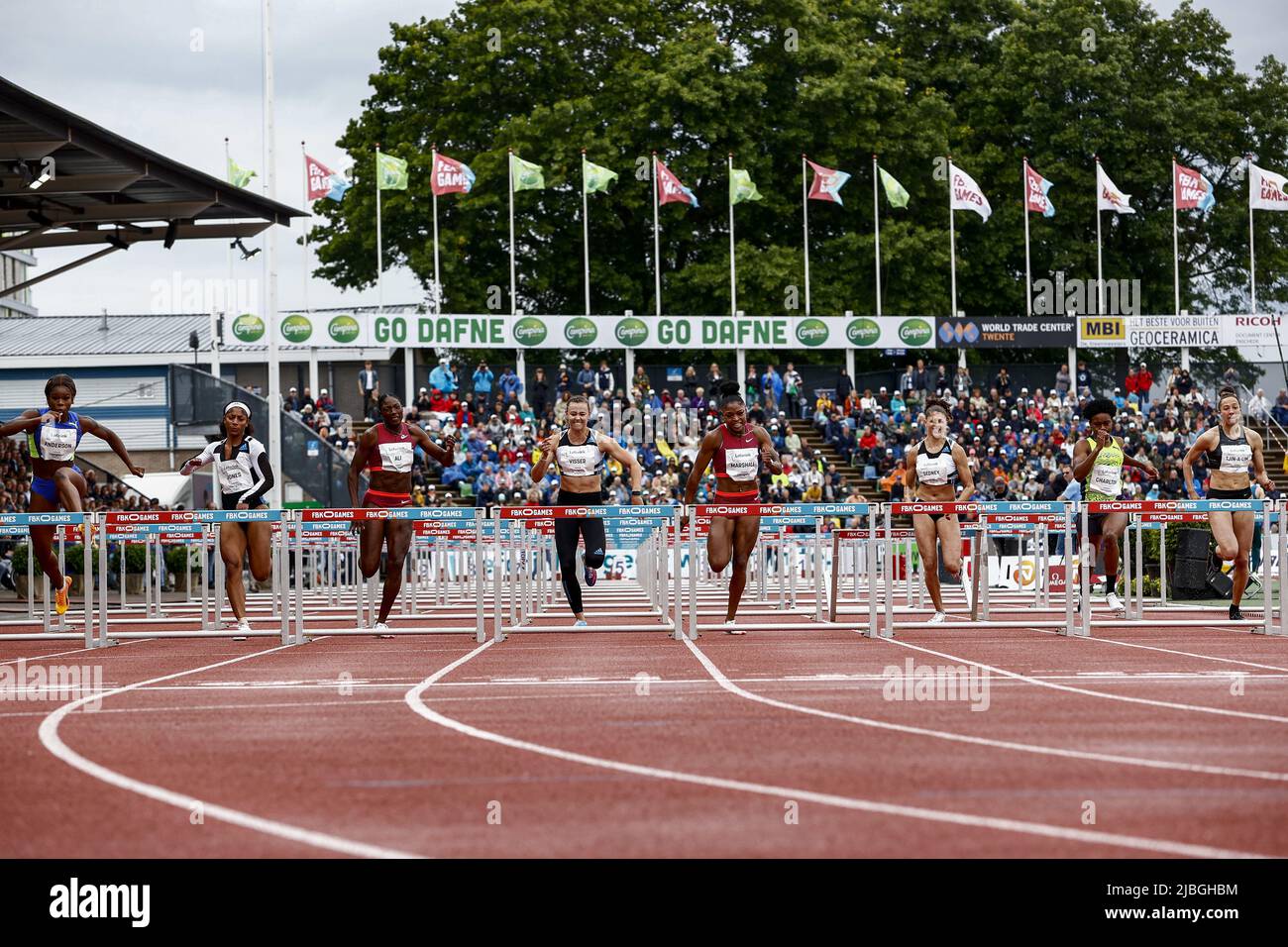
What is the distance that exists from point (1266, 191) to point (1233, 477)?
1400 inches

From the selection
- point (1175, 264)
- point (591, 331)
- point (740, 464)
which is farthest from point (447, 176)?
point (740, 464)

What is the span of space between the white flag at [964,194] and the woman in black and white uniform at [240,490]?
1422 inches

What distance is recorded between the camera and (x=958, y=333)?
48.8 meters

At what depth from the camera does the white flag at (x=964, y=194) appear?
1892 inches

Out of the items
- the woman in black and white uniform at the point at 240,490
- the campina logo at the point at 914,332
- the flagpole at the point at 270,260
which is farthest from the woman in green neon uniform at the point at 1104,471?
the campina logo at the point at 914,332

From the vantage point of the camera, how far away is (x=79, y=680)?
10820mm

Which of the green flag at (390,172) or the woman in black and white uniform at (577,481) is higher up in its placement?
the green flag at (390,172)

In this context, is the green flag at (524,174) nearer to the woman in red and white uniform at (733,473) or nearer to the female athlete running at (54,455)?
the female athlete running at (54,455)

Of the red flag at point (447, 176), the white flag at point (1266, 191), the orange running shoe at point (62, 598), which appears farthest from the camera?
the white flag at point (1266, 191)

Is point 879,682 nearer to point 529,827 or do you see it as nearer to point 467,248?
point 529,827

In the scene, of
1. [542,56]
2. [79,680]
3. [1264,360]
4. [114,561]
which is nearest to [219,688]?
[79,680]

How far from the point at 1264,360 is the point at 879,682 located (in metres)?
50.8

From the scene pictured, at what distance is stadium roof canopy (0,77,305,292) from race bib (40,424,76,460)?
2457 mm

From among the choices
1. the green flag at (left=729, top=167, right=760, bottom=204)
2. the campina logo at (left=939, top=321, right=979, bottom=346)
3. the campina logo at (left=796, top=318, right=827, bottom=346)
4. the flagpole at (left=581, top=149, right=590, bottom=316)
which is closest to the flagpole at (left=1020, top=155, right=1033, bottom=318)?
the campina logo at (left=939, top=321, right=979, bottom=346)
